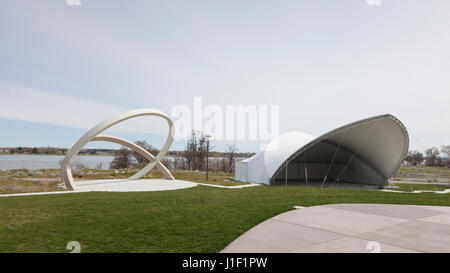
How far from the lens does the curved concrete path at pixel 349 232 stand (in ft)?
16.3

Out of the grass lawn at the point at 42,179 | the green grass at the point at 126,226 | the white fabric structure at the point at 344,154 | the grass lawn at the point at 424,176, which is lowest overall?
the grass lawn at the point at 424,176

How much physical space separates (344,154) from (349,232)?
75.6ft

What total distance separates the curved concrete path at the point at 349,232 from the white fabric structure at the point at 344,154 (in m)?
10.7

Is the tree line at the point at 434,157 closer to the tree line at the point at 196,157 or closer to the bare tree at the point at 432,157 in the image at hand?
the bare tree at the point at 432,157

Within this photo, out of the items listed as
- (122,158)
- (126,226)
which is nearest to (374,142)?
(126,226)

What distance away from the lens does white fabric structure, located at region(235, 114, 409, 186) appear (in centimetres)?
1912

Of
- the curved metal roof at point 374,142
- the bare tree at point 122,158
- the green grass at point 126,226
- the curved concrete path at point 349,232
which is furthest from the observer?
the bare tree at point 122,158

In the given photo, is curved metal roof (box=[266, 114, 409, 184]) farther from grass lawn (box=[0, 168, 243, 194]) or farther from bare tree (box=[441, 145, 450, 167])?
bare tree (box=[441, 145, 450, 167])

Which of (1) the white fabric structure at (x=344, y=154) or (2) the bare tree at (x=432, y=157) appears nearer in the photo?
(1) the white fabric structure at (x=344, y=154)

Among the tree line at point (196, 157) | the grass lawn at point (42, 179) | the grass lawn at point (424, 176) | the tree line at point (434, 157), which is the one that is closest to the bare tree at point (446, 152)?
the tree line at point (434, 157)

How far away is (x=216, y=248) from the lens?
5.04 metres
